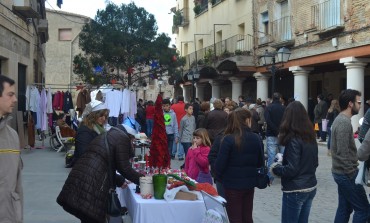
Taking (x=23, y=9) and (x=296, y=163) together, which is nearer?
(x=296, y=163)

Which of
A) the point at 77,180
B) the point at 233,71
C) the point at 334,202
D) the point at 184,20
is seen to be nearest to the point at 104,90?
the point at 334,202

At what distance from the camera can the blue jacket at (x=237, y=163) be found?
17.1 feet

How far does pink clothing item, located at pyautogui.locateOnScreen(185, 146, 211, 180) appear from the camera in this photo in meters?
6.79

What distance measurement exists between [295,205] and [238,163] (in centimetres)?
70

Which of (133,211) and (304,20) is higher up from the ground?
(304,20)

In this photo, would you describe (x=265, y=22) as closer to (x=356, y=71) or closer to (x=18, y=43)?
(x=356, y=71)

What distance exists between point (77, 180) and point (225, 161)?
1.52 meters

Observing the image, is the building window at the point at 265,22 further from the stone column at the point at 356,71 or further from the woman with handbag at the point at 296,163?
the woman with handbag at the point at 296,163

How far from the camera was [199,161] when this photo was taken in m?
6.79

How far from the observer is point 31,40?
18969 millimetres

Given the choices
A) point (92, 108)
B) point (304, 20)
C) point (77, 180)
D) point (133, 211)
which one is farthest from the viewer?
point (304, 20)

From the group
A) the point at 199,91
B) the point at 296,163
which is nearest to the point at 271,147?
the point at 296,163

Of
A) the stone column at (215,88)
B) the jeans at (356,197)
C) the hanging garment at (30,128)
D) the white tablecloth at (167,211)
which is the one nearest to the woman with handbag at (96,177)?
the white tablecloth at (167,211)

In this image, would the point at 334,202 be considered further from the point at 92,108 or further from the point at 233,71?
the point at 233,71
